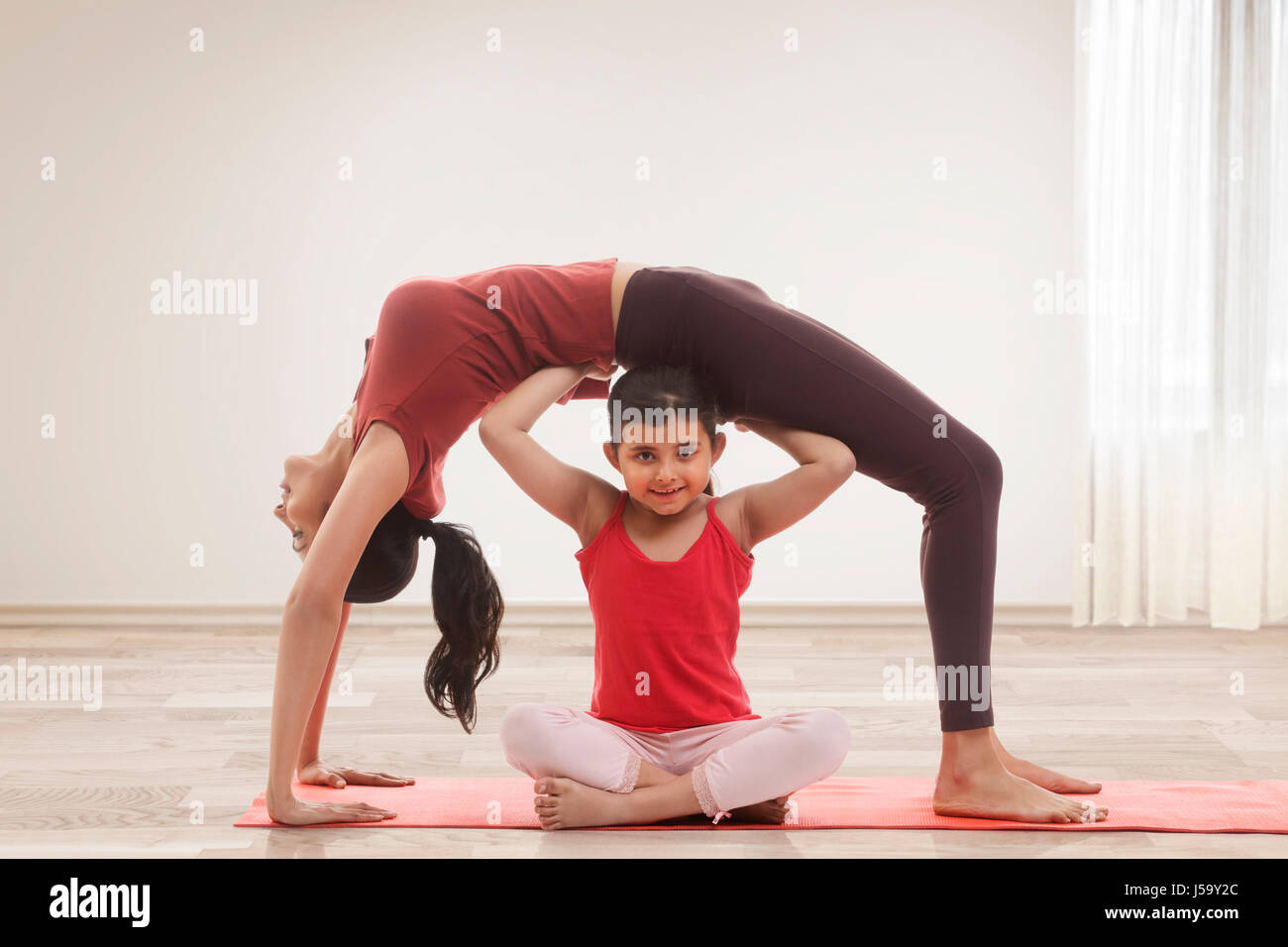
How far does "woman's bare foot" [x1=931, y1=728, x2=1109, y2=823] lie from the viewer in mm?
1970

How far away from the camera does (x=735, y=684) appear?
2.05m

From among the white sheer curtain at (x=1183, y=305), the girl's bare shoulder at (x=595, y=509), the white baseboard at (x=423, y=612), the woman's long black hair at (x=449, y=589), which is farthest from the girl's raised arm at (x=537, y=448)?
the white sheer curtain at (x=1183, y=305)

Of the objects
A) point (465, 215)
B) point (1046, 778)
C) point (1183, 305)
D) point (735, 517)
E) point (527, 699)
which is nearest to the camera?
point (735, 517)

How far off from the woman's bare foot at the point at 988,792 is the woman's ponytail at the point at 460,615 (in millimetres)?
792

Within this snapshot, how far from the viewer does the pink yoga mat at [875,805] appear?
1.96 metres

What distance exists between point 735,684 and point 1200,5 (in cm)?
279

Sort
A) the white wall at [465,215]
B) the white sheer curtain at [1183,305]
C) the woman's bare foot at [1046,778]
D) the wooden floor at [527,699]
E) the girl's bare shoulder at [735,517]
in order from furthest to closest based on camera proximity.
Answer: the white wall at [465,215] < the white sheer curtain at [1183,305] < the woman's bare foot at [1046,778] < the girl's bare shoulder at [735,517] < the wooden floor at [527,699]

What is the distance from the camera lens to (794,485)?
78.0 inches

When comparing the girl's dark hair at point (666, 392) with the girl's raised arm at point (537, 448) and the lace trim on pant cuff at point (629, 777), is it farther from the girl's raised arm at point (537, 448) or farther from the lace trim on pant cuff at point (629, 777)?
the lace trim on pant cuff at point (629, 777)

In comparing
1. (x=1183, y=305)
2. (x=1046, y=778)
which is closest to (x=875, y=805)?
(x=1046, y=778)

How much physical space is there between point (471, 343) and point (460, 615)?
511 millimetres

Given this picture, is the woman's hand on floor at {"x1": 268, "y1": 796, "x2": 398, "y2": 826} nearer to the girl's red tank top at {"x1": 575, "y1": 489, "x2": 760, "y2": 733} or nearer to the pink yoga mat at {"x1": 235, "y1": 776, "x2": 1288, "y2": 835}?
the pink yoga mat at {"x1": 235, "y1": 776, "x2": 1288, "y2": 835}

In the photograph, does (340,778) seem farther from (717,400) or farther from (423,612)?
(423,612)

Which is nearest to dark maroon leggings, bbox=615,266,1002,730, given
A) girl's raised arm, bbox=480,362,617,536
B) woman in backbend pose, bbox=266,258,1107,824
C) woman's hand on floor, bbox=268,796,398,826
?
woman in backbend pose, bbox=266,258,1107,824
